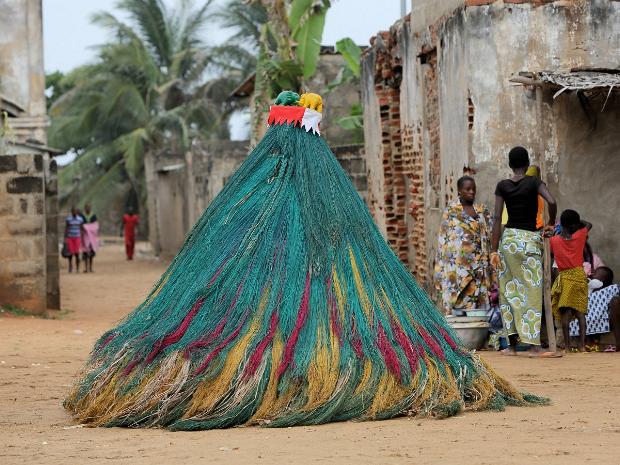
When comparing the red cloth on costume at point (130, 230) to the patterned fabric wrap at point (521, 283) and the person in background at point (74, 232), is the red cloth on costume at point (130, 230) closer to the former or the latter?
the person in background at point (74, 232)

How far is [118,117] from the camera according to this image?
3731cm

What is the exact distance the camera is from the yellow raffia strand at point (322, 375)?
6500 mm

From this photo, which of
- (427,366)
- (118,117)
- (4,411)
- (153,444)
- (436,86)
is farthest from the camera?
(118,117)

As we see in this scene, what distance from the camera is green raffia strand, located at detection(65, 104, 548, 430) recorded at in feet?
21.5

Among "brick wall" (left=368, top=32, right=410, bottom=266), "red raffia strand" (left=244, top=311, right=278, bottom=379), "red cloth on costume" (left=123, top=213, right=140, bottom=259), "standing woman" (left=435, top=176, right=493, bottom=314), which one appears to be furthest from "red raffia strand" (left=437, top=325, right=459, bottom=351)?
"red cloth on costume" (left=123, top=213, right=140, bottom=259)

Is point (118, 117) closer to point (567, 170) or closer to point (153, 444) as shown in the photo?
point (567, 170)

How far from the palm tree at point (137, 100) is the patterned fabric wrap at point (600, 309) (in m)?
26.5

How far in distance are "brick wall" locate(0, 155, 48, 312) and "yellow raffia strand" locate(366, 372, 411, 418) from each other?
8.80 m

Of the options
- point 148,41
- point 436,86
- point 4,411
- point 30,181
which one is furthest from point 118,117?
point 4,411

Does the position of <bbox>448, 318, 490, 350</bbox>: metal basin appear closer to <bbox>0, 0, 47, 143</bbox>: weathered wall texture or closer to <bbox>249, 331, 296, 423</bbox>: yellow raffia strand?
<bbox>249, 331, 296, 423</bbox>: yellow raffia strand

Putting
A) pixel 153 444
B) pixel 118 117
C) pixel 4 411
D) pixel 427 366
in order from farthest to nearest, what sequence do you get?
pixel 118 117 < pixel 4 411 < pixel 427 366 < pixel 153 444

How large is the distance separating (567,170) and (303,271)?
4483mm

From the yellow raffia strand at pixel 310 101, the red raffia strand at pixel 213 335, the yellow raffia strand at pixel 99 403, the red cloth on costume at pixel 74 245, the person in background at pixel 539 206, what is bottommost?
the yellow raffia strand at pixel 99 403

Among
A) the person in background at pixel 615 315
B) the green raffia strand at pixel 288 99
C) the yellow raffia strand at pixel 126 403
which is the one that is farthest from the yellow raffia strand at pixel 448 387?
the person in background at pixel 615 315
